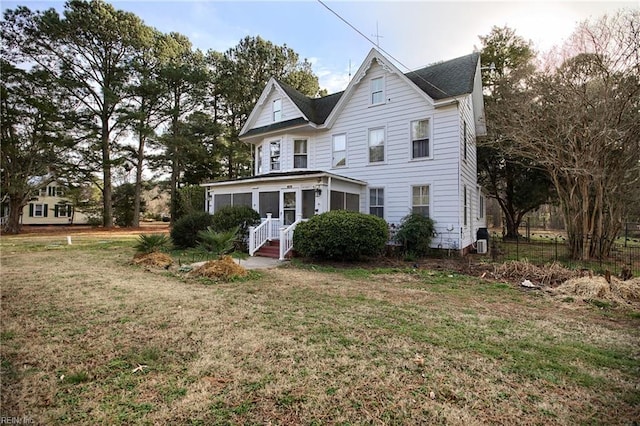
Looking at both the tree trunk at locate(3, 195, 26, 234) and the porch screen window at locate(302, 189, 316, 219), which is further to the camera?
the tree trunk at locate(3, 195, 26, 234)

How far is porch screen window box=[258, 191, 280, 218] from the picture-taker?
1305cm

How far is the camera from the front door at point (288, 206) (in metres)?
12.7

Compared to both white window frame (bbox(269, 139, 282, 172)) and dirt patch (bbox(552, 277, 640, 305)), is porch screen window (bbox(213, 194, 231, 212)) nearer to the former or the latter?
white window frame (bbox(269, 139, 282, 172))

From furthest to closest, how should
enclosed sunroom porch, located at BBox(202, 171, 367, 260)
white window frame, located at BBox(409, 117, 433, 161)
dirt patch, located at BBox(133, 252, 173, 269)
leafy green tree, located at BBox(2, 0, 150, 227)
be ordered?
leafy green tree, located at BBox(2, 0, 150, 227)
white window frame, located at BBox(409, 117, 433, 161)
enclosed sunroom porch, located at BBox(202, 171, 367, 260)
dirt patch, located at BBox(133, 252, 173, 269)

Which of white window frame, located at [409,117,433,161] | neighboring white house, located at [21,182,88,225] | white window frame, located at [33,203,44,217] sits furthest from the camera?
white window frame, located at [33,203,44,217]

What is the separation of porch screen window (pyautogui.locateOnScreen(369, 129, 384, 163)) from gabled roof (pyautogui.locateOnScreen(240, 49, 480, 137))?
6.93 ft

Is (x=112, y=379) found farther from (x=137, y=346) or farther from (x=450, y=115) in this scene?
(x=450, y=115)

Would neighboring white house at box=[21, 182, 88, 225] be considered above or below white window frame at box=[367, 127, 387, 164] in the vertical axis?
below

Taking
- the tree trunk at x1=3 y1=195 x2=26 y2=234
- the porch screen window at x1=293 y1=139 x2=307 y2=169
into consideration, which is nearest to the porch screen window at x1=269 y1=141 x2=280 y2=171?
the porch screen window at x1=293 y1=139 x2=307 y2=169

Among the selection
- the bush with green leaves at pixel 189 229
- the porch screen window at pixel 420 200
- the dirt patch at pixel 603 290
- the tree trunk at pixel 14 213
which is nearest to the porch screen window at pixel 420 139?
the porch screen window at pixel 420 200

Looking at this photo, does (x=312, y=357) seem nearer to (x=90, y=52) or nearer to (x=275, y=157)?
(x=275, y=157)

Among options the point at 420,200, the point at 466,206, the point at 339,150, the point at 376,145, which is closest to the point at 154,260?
the point at 339,150

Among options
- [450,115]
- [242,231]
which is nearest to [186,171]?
[242,231]

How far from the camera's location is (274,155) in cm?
1603
